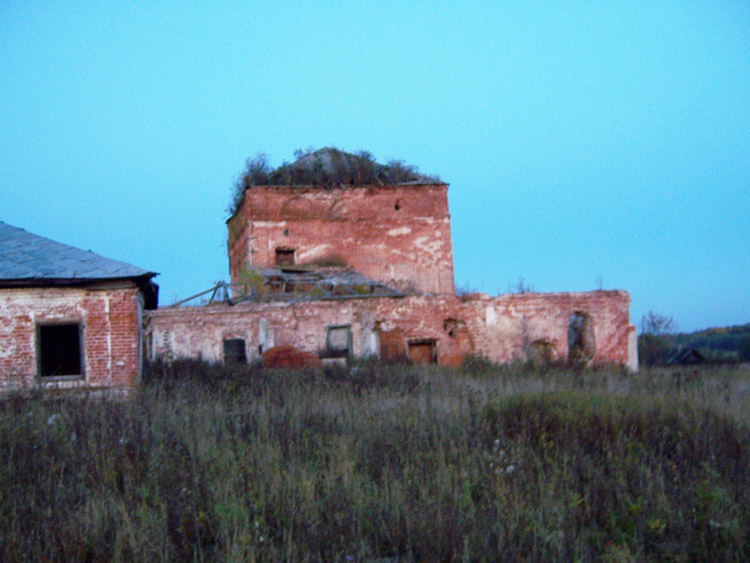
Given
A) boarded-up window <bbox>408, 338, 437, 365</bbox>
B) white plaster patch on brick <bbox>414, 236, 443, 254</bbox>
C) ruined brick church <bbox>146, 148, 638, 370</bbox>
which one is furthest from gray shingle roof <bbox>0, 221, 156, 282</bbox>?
white plaster patch on brick <bbox>414, 236, 443, 254</bbox>

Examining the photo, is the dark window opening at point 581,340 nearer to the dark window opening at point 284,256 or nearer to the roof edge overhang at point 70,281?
the dark window opening at point 284,256

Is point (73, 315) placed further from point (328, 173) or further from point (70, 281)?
point (328, 173)

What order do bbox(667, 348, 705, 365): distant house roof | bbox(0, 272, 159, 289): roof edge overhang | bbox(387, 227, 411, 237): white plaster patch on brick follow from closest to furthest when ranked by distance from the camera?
bbox(0, 272, 159, 289): roof edge overhang
bbox(387, 227, 411, 237): white plaster patch on brick
bbox(667, 348, 705, 365): distant house roof

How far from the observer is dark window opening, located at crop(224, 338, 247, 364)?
67.3ft

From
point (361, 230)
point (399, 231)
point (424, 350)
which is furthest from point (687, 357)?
point (424, 350)

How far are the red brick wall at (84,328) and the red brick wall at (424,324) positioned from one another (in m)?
8.27

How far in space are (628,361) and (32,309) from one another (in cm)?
1769

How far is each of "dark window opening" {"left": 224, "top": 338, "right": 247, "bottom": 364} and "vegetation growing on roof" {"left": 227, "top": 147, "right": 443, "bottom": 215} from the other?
9.60 m

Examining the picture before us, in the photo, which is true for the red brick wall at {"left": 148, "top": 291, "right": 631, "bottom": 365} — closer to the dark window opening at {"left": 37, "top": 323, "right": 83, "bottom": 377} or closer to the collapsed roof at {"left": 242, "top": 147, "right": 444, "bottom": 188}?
the dark window opening at {"left": 37, "top": 323, "right": 83, "bottom": 377}

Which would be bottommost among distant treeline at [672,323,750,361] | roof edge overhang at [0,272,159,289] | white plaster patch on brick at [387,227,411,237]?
distant treeline at [672,323,750,361]

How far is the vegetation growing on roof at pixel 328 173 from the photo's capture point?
28.9 metres

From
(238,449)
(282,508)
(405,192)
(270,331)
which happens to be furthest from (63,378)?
(405,192)

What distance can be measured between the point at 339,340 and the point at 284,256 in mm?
A: 8700

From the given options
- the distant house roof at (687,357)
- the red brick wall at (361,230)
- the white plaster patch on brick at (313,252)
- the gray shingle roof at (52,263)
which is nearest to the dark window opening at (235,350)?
the red brick wall at (361,230)
